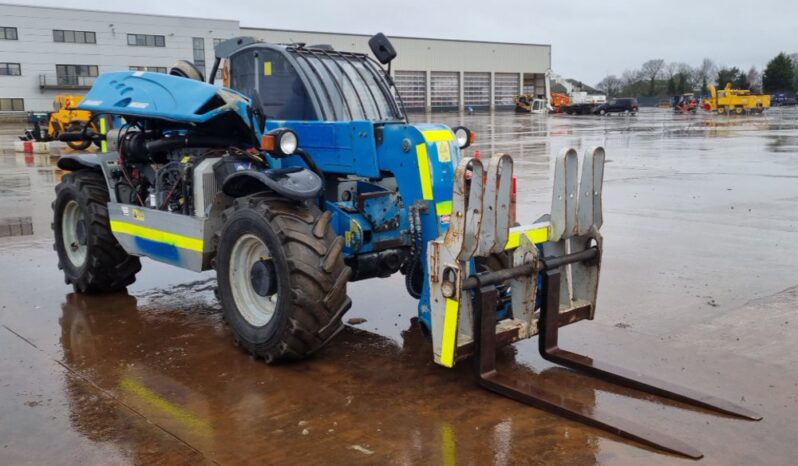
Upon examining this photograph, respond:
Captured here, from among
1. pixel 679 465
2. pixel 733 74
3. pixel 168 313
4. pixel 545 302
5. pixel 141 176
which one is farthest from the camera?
pixel 733 74

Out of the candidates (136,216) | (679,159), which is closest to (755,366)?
(136,216)

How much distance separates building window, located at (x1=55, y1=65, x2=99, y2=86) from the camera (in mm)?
61875

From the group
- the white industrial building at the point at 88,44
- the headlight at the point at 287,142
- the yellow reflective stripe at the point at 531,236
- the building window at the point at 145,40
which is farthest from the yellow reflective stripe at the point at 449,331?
the building window at the point at 145,40

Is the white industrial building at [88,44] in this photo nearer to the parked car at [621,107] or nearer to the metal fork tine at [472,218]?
the parked car at [621,107]

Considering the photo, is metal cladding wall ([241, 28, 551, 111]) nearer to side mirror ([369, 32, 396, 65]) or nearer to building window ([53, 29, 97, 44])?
building window ([53, 29, 97, 44])

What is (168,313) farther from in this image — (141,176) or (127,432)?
(127,432)

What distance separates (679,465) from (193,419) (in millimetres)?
2669

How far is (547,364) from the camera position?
5176 mm

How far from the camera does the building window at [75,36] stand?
6128cm

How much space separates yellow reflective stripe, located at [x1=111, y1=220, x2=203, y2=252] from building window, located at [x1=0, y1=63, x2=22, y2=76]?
61.1 m

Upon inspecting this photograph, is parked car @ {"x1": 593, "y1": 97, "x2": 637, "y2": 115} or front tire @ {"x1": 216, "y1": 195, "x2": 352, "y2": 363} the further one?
parked car @ {"x1": 593, "y1": 97, "x2": 637, "y2": 115}

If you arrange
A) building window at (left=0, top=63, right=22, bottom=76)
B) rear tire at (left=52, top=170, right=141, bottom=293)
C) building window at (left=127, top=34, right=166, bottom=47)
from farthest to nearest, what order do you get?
building window at (left=127, top=34, right=166, bottom=47) < building window at (left=0, top=63, right=22, bottom=76) < rear tire at (left=52, top=170, right=141, bottom=293)

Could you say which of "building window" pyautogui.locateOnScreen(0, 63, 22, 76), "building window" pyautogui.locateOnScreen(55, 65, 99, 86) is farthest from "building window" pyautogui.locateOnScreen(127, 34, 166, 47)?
"building window" pyautogui.locateOnScreen(0, 63, 22, 76)

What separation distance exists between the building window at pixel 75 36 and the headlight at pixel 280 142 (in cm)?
6395
